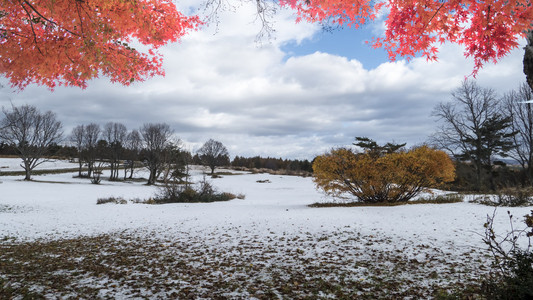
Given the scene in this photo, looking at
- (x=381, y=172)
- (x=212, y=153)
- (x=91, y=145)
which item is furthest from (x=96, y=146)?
(x=381, y=172)

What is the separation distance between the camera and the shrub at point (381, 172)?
13.3 metres

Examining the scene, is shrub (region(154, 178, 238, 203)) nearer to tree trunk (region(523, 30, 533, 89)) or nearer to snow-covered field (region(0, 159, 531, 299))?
snow-covered field (region(0, 159, 531, 299))

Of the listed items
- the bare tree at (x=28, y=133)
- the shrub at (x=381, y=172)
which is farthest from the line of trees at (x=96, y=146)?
the shrub at (x=381, y=172)

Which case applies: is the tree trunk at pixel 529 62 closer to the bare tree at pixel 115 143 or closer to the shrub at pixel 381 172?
the shrub at pixel 381 172

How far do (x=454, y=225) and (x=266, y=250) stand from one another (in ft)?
19.3

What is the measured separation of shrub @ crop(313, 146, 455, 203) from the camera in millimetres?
13281

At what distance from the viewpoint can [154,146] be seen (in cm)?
4000

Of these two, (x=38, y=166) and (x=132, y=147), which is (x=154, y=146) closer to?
(x=132, y=147)

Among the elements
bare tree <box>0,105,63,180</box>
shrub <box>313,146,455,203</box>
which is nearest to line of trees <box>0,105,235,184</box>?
bare tree <box>0,105,63,180</box>

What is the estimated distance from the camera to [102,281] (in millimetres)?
4395

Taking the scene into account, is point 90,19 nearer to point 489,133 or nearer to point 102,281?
point 102,281

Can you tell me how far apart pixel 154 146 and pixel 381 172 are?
34446mm

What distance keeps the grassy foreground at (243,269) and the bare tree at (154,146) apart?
33.0 meters

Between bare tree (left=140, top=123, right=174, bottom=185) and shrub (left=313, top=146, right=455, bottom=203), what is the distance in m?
29.6
